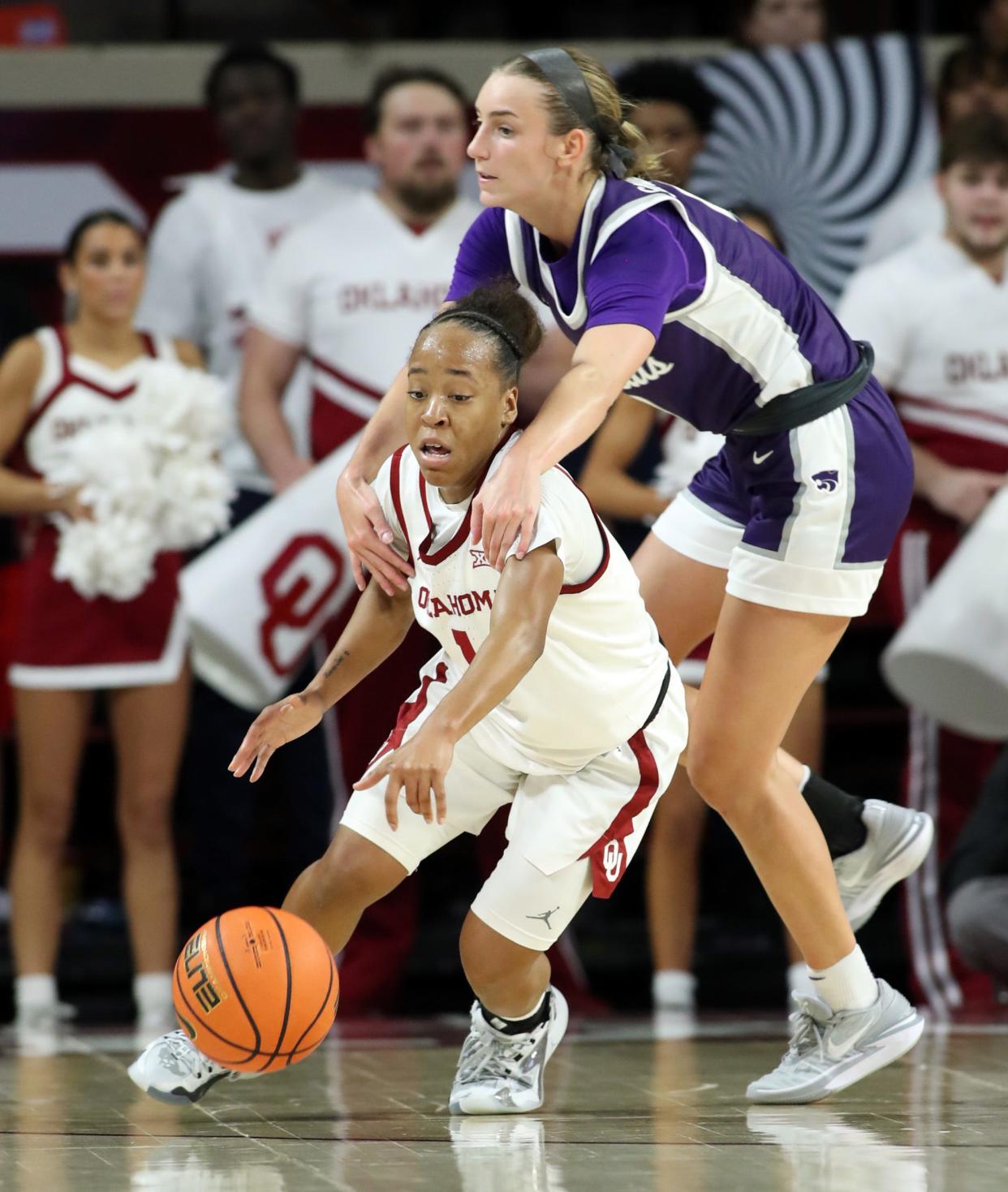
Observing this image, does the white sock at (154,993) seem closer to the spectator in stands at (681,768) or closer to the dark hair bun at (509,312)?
the spectator in stands at (681,768)

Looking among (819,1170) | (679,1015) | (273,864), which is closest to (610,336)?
(819,1170)

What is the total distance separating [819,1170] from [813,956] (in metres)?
0.82

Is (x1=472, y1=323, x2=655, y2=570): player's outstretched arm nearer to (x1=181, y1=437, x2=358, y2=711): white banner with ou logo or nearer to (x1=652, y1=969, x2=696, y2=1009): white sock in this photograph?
(x1=181, y1=437, x2=358, y2=711): white banner with ou logo

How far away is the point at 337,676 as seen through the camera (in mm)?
3555

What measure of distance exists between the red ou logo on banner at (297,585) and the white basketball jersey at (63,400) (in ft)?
2.00

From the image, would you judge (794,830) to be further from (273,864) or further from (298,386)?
(273,864)

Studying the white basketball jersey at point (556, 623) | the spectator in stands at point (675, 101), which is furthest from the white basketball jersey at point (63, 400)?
the white basketball jersey at point (556, 623)

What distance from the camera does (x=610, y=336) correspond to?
3.24 meters

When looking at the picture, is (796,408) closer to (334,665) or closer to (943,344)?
(334,665)

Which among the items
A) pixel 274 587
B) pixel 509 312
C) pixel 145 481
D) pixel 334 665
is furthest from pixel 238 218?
pixel 334 665

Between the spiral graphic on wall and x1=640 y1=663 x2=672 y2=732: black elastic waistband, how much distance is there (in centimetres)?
277

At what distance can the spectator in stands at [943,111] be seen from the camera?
6117mm

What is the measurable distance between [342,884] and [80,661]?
2.03 metres

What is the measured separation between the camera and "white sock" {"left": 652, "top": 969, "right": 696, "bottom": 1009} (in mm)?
5449
